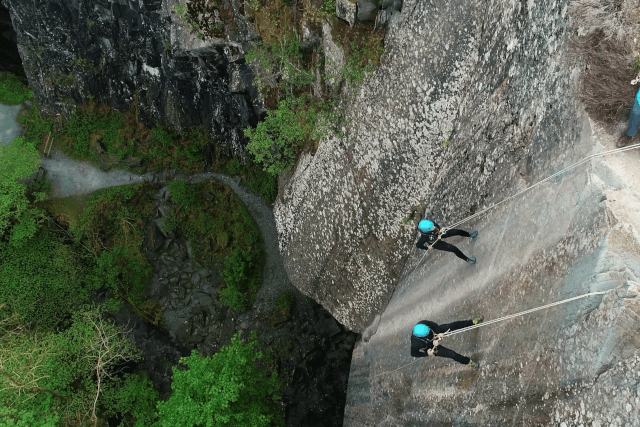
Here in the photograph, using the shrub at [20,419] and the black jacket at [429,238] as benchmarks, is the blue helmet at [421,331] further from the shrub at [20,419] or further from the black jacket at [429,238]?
the shrub at [20,419]

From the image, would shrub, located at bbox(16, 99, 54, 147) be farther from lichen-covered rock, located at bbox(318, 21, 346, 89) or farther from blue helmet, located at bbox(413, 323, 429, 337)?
blue helmet, located at bbox(413, 323, 429, 337)

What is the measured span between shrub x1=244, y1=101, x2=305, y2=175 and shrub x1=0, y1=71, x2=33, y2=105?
1215 cm

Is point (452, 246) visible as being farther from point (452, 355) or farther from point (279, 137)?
point (279, 137)

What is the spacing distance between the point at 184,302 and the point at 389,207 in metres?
10.7

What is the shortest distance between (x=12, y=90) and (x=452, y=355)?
20.2m

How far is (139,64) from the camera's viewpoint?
53.1ft

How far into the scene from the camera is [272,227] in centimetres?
1712

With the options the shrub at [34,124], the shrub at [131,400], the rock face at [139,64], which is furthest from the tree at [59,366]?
the rock face at [139,64]

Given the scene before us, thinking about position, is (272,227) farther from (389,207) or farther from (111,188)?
(389,207)

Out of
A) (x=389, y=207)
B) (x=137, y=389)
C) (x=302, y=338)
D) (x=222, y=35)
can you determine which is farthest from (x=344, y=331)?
(x=222, y=35)

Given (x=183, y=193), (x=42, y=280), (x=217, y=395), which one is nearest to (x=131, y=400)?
(x=42, y=280)

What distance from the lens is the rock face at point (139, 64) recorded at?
13.7 meters

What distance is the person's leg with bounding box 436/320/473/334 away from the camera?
287 inches

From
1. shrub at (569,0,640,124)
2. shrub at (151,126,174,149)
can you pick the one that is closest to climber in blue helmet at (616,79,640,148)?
shrub at (569,0,640,124)
